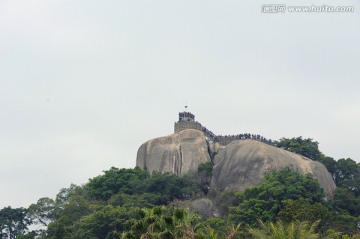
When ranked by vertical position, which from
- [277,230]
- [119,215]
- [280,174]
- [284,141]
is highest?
[284,141]

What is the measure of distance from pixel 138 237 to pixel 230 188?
34367mm

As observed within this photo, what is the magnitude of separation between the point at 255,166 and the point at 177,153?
26.8ft

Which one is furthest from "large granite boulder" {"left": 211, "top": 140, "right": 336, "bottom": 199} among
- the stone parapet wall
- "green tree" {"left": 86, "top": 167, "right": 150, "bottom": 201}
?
the stone parapet wall

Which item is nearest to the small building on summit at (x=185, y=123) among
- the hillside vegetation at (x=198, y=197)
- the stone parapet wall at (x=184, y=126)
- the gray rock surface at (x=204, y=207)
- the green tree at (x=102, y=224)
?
the stone parapet wall at (x=184, y=126)

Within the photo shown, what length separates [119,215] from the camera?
6575cm

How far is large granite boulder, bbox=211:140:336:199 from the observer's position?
75125 mm

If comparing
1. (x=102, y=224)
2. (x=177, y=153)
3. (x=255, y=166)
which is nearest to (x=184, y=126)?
(x=177, y=153)

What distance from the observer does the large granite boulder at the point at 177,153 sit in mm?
80500

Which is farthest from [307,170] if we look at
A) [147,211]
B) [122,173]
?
[147,211]

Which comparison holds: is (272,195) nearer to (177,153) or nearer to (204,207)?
(204,207)

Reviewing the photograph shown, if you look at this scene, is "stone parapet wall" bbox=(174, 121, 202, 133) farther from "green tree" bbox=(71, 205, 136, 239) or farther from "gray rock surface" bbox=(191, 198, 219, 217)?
"green tree" bbox=(71, 205, 136, 239)

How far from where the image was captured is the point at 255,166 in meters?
75.4

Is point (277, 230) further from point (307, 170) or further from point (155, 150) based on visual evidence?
point (155, 150)

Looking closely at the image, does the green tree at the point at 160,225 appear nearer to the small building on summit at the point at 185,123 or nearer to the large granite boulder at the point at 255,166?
the large granite boulder at the point at 255,166
